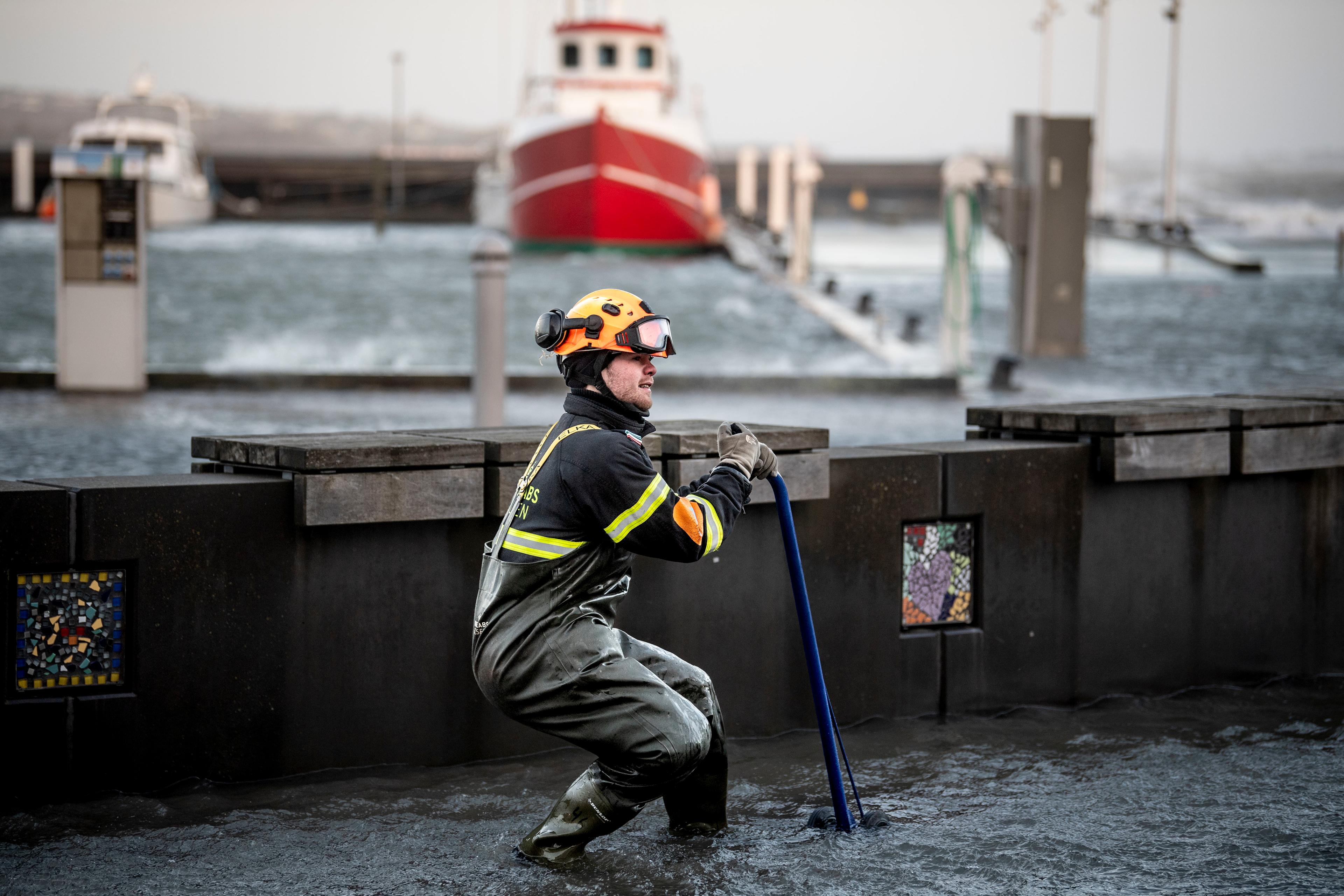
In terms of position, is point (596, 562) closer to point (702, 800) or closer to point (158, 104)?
point (702, 800)

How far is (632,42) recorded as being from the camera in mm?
49281

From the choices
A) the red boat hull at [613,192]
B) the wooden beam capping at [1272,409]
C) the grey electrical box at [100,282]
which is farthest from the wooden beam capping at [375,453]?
the red boat hull at [613,192]

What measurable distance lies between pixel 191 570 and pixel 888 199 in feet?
309

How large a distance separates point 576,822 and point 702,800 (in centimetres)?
52

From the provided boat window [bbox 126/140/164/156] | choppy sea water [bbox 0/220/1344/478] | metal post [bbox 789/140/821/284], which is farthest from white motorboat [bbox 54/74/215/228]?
metal post [bbox 789/140/821/284]

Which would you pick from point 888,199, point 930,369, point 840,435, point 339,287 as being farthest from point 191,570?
point 888,199

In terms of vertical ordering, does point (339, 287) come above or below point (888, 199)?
below

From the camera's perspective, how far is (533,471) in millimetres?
4430

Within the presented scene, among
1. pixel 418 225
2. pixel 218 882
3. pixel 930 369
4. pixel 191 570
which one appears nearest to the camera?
pixel 218 882

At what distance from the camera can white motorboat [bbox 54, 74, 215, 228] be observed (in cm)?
5722

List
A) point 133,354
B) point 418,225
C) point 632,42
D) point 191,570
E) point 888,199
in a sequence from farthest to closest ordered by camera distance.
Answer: point 888,199
point 418,225
point 632,42
point 133,354
point 191,570

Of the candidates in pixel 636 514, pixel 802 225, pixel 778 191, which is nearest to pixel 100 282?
pixel 636 514

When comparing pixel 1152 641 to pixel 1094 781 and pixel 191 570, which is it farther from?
pixel 191 570

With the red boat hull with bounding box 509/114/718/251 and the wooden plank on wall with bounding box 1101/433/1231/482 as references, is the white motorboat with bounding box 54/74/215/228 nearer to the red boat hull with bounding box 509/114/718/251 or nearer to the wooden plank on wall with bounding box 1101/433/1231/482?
the red boat hull with bounding box 509/114/718/251
